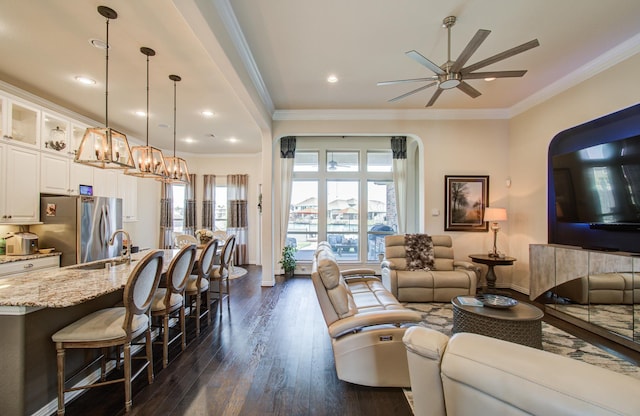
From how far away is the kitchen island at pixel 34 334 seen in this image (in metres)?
1.71

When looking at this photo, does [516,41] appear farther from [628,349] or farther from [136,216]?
[136,216]

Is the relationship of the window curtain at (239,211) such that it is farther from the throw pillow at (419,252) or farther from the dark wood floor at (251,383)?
the throw pillow at (419,252)

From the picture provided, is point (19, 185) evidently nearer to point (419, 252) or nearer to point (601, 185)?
point (419, 252)

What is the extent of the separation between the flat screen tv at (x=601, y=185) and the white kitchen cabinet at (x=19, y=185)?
720 centimetres

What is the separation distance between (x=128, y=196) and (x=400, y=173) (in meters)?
5.83

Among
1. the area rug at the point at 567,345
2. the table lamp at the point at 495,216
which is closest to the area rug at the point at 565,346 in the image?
the area rug at the point at 567,345

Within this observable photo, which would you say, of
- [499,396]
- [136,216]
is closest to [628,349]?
[499,396]

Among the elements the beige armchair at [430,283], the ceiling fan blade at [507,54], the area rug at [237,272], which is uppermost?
the ceiling fan blade at [507,54]

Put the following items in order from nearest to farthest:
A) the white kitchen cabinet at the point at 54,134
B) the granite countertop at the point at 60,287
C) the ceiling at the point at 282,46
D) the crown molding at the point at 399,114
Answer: the granite countertop at the point at 60,287, the ceiling at the point at 282,46, the white kitchen cabinet at the point at 54,134, the crown molding at the point at 399,114

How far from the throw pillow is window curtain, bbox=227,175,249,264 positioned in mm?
4392

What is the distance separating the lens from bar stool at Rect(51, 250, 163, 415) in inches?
72.8

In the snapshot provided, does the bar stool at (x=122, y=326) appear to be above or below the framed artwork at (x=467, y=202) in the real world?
below

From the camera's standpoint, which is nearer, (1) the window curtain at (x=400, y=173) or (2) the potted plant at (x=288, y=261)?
(2) the potted plant at (x=288, y=261)

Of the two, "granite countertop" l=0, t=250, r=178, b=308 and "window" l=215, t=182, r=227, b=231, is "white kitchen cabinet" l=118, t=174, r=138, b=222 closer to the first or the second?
"window" l=215, t=182, r=227, b=231
